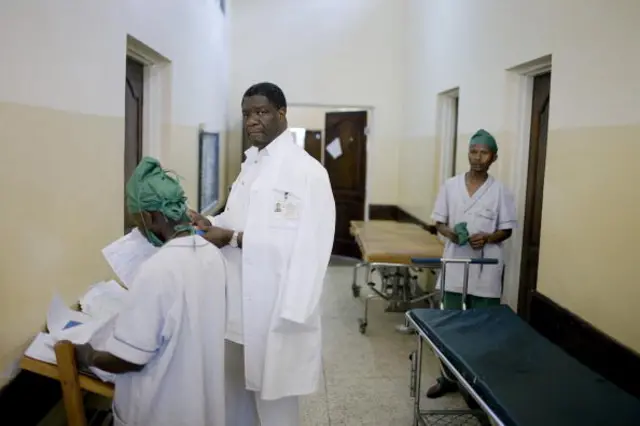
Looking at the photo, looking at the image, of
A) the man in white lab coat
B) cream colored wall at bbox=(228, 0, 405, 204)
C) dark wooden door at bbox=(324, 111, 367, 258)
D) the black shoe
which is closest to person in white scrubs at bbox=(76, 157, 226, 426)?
the man in white lab coat

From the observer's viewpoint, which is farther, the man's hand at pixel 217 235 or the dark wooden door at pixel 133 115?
the dark wooden door at pixel 133 115

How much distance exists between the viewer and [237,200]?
2.19 metres

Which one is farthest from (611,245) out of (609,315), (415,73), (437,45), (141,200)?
(415,73)

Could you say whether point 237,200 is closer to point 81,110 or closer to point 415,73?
point 81,110

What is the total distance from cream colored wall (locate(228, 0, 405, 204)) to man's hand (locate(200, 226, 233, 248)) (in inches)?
181

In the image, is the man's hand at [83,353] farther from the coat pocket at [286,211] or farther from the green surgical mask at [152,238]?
the coat pocket at [286,211]

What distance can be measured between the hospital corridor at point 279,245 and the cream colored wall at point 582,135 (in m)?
0.01

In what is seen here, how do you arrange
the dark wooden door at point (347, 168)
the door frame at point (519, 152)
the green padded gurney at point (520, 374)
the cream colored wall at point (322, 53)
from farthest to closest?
the dark wooden door at point (347, 168) < the cream colored wall at point (322, 53) < the door frame at point (519, 152) < the green padded gurney at point (520, 374)

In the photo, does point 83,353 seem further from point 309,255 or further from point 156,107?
point 156,107

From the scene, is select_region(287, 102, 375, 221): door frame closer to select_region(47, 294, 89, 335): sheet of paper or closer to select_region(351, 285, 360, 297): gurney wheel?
select_region(351, 285, 360, 297): gurney wheel

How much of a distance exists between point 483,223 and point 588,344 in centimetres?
92

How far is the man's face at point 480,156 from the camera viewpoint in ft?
10.1

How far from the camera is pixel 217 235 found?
2035 millimetres

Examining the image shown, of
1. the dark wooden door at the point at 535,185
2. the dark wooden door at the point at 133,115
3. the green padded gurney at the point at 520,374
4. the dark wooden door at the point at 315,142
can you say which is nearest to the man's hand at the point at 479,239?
the dark wooden door at the point at 535,185
